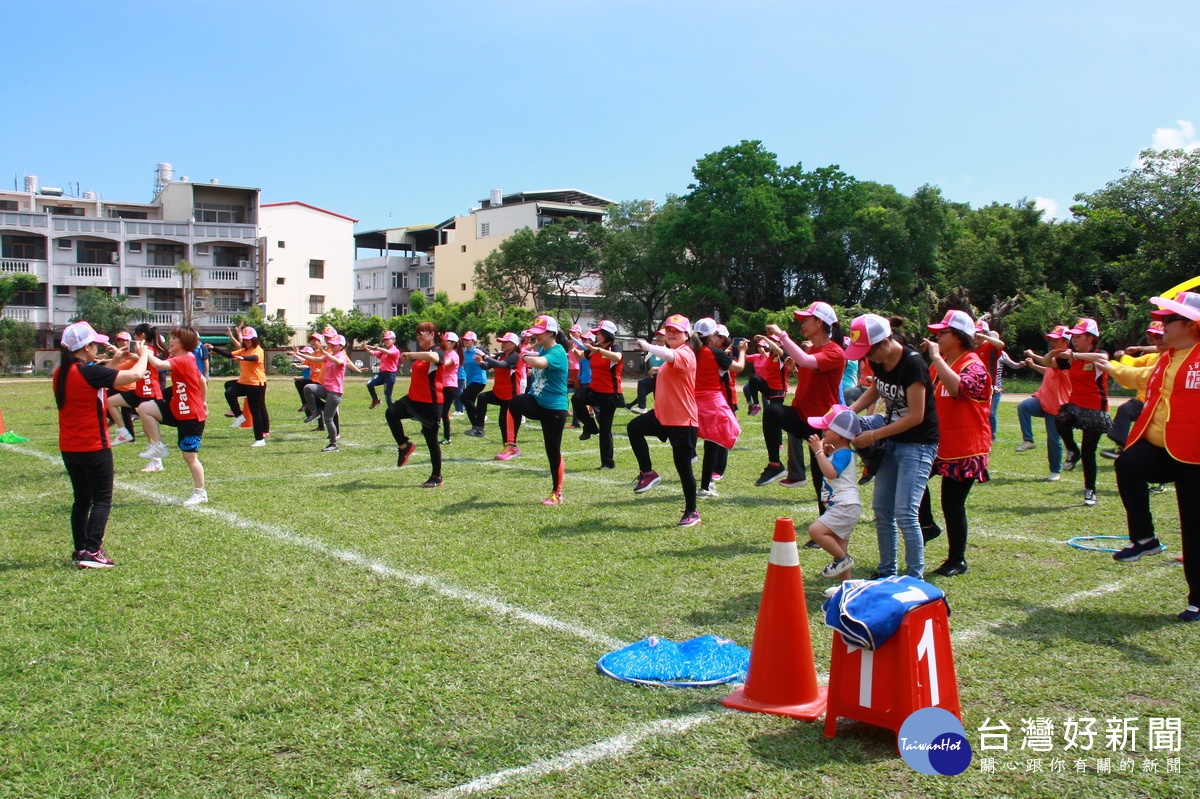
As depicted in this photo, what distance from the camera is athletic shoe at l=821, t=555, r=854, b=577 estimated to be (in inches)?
237

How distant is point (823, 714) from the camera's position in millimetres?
3986

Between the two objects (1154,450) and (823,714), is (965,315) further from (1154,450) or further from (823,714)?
(823,714)

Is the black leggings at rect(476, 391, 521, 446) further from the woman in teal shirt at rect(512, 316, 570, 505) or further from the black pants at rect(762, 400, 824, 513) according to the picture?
the black pants at rect(762, 400, 824, 513)

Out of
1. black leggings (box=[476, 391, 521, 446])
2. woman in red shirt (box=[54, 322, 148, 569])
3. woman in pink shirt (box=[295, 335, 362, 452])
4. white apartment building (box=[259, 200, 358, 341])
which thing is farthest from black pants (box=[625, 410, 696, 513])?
white apartment building (box=[259, 200, 358, 341])

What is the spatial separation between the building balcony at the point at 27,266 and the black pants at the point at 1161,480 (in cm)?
6143

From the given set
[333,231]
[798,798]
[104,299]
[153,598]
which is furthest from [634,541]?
[333,231]

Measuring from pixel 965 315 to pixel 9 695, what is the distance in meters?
5.99

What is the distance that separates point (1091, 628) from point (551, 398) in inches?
218

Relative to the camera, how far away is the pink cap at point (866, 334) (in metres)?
5.57

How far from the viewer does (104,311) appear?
162 ft

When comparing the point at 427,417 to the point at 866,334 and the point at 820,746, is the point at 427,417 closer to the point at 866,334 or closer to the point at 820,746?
the point at 866,334

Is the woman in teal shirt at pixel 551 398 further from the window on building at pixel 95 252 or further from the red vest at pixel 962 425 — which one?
the window on building at pixel 95 252

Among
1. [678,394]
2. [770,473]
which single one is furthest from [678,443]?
[770,473]

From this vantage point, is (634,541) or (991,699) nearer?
(991,699)
